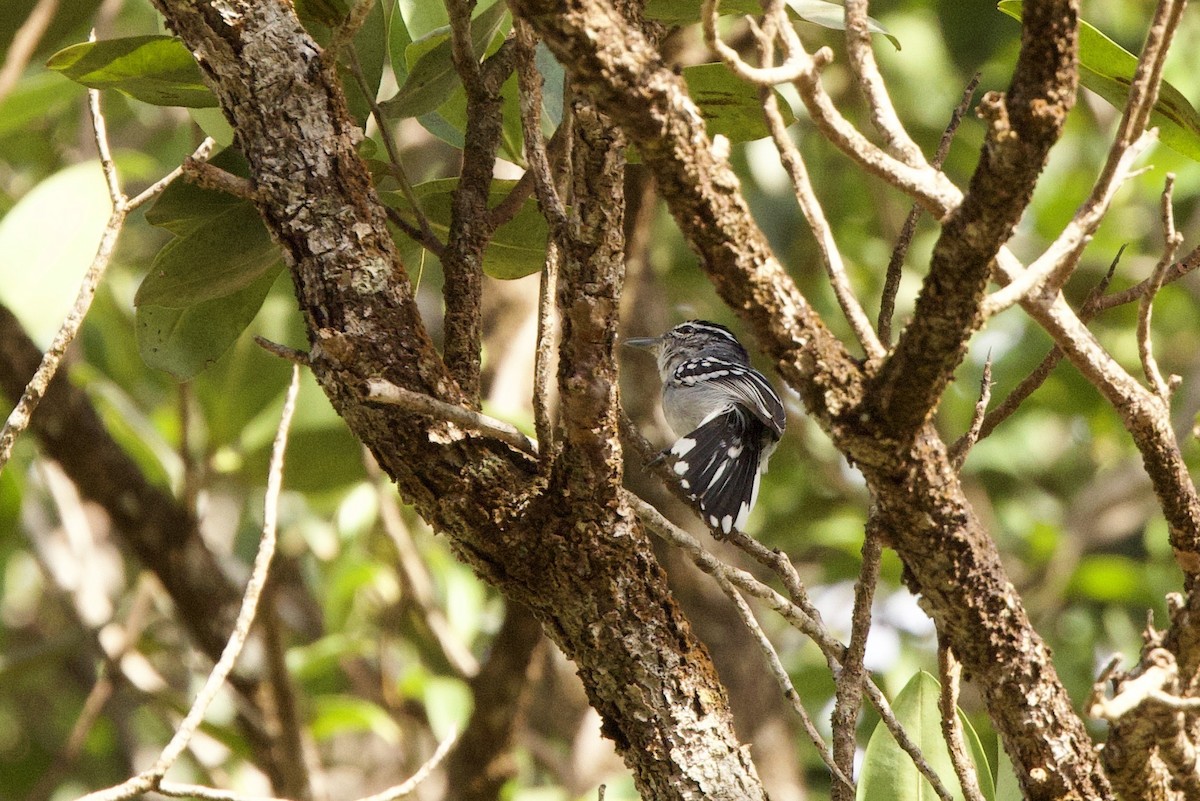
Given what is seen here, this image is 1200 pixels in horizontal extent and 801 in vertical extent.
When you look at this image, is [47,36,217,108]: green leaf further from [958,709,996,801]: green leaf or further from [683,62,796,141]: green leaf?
[958,709,996,801]: green leaf

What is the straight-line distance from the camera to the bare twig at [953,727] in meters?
1.75

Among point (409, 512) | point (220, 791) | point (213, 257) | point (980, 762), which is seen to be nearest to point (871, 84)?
point (213, 257)

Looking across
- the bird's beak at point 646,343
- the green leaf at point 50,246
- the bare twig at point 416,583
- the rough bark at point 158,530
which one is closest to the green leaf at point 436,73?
the green leaf at point 50,246

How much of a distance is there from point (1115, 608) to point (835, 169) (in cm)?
279

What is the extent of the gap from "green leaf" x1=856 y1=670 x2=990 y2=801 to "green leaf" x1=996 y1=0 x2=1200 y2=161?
97cm

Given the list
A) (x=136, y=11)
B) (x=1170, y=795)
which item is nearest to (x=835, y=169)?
(x=136, y=11)

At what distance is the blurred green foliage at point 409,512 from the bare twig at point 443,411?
2.22m

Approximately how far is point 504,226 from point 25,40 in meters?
1.23

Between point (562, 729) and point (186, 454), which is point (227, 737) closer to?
point (186, 454)

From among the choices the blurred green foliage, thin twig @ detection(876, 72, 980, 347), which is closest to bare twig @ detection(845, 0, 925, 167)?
thin twig @ detection(876, 72, 980, 347)

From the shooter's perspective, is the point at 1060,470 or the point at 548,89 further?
the point at 1060,470

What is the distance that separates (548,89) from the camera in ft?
7.95

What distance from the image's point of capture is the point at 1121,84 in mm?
1918

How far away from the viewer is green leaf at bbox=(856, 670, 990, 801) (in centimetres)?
207
